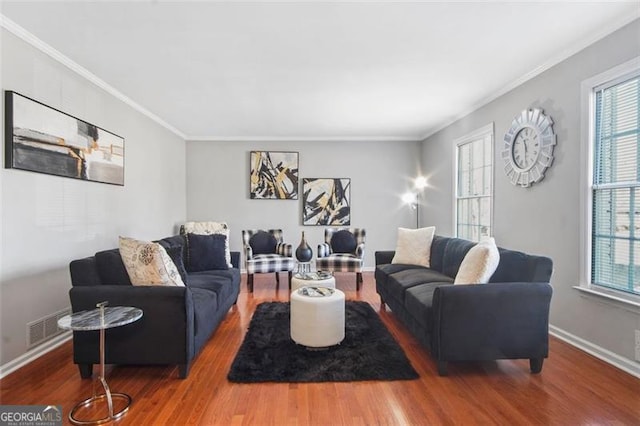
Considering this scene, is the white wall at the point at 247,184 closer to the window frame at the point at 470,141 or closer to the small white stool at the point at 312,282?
the window frame at the point at 470,141

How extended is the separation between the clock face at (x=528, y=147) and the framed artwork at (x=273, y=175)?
11.9ft

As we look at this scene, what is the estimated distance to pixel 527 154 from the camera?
346 centimetres

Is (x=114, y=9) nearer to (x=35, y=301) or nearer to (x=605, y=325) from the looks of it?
(x=35, y=301)

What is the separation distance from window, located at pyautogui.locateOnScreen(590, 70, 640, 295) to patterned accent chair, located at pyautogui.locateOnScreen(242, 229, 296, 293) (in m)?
3.77

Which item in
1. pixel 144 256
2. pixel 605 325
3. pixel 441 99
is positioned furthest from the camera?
pixel 441 99

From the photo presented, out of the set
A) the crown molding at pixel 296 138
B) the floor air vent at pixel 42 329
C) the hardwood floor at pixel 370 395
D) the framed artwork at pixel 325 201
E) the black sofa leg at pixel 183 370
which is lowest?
the hardwood floor at pixel 370 395

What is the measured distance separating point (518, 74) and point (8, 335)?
16.7 ft

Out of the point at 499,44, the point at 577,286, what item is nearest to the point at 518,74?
the point at 499,44

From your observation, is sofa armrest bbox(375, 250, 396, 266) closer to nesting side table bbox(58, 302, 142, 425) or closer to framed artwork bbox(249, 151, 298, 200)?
framed artwork bbox(249, 151, 298, 200)

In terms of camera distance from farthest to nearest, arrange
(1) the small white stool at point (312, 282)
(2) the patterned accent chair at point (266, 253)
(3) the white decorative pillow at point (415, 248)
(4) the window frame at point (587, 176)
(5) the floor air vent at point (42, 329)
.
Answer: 1. (2) the patterned accent chair at point (266, 253)
2. (3) the white decorative pillow at point (415, 248)
3. (1) the small white stool at point (312, 282)
4. (4) the window frame at point (587, 176)
5. (5) the floor air vent at point (42, 329)

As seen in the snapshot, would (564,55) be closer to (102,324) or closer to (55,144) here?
(102,324)

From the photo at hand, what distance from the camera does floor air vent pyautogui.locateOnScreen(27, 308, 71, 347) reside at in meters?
2.60

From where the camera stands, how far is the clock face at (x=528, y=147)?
10.4ft

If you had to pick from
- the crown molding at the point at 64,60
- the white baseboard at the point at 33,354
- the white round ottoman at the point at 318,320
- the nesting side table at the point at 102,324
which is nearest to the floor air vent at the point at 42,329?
the white baseboard at the point at 33,354
